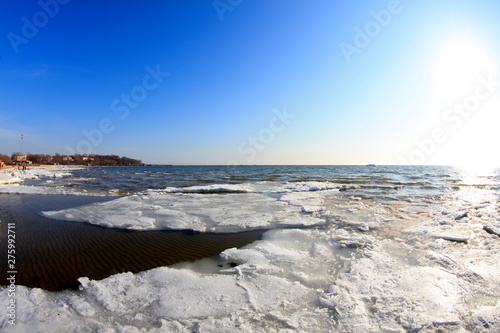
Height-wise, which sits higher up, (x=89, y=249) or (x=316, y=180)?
(x=316, y=180)

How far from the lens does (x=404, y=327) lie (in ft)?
8.01

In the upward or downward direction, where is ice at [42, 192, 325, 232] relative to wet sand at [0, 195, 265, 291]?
upward

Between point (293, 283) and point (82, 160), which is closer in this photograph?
point (293, 283)

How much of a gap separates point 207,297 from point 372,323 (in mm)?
2089

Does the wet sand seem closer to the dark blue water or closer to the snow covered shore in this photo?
the snow covered shore

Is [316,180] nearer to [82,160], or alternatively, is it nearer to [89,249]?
[89,249]

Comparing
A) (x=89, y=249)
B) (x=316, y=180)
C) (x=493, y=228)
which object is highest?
(x=316, y=180)

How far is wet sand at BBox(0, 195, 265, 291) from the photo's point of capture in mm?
3749

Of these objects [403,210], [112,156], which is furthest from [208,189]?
[112,156]

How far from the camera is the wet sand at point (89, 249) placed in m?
3.75

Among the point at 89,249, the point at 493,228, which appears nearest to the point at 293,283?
the point at 89,249

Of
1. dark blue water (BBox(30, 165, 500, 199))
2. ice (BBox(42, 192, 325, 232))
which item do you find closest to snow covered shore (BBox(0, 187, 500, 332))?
ice (BBox(42, 192, 325, 232))

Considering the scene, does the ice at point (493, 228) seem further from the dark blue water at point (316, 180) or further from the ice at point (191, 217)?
the dark blue water at point (316, 180)

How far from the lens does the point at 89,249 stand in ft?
15.9
